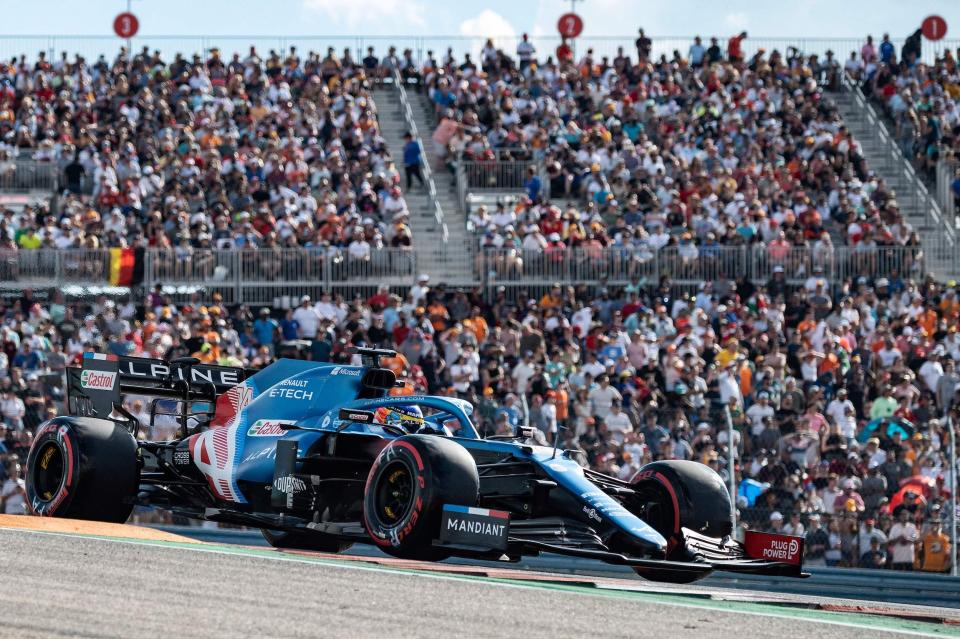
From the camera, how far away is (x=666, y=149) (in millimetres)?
31422

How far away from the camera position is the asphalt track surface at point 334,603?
25.3ft

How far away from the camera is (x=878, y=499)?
56.6 feet

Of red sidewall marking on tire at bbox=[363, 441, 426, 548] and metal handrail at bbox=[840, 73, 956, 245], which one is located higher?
metal handrail at bbox=[840, 73, 956, 245]

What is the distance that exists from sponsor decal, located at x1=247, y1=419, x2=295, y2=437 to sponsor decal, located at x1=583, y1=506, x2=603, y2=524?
2.77 m

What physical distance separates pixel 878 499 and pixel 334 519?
23.3ft

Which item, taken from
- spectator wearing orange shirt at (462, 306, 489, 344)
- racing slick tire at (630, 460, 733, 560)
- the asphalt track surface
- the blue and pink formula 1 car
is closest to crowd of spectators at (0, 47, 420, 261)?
spectator wearing orange shirt at (462, 306, 489, 344)

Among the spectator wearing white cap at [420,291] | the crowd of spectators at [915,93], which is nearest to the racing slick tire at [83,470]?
the spectator wearing white cap at [420,291]

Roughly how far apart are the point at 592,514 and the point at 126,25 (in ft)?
97.1

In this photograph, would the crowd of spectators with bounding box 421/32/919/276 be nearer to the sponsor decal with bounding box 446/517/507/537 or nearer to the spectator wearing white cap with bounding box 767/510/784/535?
the spectator wearing white cap with bounding box 767/510/784/535

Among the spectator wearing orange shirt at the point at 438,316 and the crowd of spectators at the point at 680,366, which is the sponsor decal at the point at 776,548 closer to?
the crowd of spectators at the point at 680,366

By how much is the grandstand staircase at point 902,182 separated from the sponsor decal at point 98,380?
17.8 metres

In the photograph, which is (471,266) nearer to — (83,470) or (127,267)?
(127,267)

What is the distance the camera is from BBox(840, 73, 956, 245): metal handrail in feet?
101

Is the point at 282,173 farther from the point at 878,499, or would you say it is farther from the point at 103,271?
the point at 878,499
